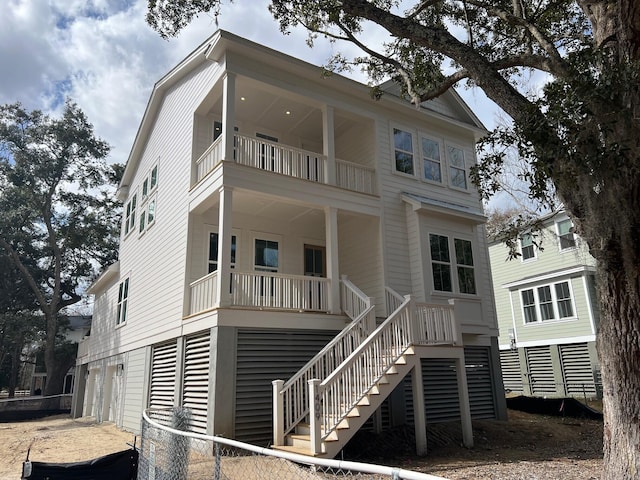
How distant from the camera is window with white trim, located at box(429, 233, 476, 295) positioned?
13.3 meters

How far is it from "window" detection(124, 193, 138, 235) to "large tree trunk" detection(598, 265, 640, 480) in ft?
53.5

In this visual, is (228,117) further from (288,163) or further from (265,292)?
(265,292)

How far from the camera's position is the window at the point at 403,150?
14.1 meters

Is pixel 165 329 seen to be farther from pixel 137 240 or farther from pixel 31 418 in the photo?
pixel 31 418

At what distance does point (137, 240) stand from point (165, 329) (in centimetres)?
589

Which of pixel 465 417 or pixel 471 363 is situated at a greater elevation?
pixel 471 363

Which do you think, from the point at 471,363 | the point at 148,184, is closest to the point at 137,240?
the point at 148,184

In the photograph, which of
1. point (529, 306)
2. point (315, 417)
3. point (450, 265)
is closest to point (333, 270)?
point (450, 265)

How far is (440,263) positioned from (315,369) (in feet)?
18.7

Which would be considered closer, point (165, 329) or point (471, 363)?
point (165, 329)

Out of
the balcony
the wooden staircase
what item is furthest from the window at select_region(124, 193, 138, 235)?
the wooden staircase

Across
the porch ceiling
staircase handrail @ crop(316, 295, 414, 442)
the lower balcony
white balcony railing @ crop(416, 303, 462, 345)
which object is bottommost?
staircase handrail @ crop(316, 295, 414, 442)

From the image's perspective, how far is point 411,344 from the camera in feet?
31.0

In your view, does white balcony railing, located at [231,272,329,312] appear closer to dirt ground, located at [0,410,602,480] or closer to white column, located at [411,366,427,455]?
white column, located at [411,366,427,455]
